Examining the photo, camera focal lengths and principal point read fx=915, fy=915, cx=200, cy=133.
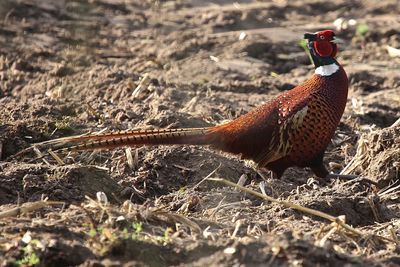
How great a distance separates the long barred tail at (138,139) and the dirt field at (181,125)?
0.38 feet

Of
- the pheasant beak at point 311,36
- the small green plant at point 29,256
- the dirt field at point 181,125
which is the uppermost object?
the pheasant beak at point 311,36

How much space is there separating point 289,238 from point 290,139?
6.67 ft

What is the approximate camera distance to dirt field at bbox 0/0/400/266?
3.57 m

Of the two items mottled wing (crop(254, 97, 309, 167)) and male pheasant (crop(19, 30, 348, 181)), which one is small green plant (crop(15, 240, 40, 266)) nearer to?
male pheasant (crop(19, 30, 348, 181))

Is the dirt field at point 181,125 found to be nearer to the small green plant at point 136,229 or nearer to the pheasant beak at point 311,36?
the small green plant at point 136,229

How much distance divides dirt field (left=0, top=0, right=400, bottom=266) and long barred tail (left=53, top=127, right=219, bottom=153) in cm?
12

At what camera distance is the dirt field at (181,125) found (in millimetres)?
3568

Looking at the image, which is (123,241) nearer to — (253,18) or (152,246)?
(152,246)

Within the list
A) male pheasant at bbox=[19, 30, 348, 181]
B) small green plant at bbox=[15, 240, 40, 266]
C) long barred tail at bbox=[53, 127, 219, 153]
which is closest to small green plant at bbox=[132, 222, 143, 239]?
small green plant at bbox=[15, 240, 40, 266]

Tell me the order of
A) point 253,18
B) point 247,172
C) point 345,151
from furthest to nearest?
point 253,18
point 345,151
point 247,172

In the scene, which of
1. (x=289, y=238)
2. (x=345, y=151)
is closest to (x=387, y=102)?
(x=345, y=151)

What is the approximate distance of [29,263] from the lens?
3.45 metres

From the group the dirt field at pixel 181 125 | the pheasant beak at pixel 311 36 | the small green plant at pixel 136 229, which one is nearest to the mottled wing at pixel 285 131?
the dirt field at pixel 181 125

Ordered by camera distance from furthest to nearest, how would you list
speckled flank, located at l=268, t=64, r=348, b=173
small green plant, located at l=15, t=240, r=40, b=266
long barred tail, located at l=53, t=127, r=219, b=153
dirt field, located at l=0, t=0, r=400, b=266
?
speckled flank, located at l=268, t=64, r=348, b=173
long barred tail, located at l=53, t=127, r=219, b=153
dirt field, located at l=0, t=0, r=400, b=266
small green plant, located at l=15, t=240, r=40, b=266
